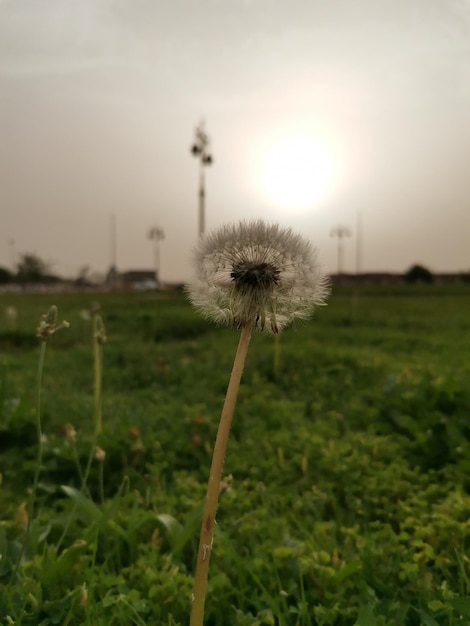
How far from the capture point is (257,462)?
347 cm

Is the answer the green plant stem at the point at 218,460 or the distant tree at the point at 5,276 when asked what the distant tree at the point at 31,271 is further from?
the green plant stem at the point at 218,460

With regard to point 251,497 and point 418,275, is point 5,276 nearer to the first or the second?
point 418,275

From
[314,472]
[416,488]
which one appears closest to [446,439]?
[416,488]

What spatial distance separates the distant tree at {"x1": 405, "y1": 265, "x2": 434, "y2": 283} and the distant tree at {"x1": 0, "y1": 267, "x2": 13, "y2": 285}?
95.7ft

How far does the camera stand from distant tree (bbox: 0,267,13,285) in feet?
159

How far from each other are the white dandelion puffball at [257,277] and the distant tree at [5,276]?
162 feet

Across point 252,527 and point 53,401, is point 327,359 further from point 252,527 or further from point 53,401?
point 252,527

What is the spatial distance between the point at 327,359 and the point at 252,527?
356 cm

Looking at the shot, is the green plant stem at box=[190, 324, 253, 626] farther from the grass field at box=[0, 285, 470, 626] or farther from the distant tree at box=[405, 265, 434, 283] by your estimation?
the distant tree at box=[405, 265, 434, 283]

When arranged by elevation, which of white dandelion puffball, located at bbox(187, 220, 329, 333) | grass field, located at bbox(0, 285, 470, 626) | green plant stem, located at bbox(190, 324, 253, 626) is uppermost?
white dandelion puffball, located at bbox(187, 220, 329, 333)

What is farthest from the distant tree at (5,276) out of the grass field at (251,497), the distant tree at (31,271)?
the grass field at (251,497)

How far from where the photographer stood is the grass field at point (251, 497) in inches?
82.1

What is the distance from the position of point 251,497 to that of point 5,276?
49.4 meters

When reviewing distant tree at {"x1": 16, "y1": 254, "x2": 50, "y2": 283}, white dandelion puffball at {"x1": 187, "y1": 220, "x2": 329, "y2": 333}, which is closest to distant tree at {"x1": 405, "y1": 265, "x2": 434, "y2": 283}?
distant tree at {"x1": 16, "y1": 254, "x2": 50, "y2": 283}
